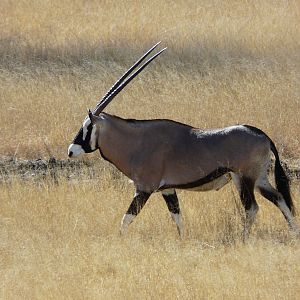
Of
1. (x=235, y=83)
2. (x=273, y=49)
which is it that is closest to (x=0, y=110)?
(x=235, y=83)

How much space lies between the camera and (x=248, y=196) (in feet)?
35.9

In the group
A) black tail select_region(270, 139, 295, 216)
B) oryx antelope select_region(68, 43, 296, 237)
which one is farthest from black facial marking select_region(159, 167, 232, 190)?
black tail select_region(270, 139, 295, 216)

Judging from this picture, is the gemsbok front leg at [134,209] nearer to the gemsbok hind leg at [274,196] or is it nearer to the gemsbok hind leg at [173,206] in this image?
the gemsbok hind leg at [173,206]

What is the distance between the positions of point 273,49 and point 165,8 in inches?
137

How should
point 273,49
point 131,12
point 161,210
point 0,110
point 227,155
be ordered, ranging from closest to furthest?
point 227,155
point 161,210
point 0,110
point 273,49
point 131,12

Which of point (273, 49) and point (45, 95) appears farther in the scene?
point (273, 49)

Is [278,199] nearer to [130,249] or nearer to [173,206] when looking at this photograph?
[173,206]

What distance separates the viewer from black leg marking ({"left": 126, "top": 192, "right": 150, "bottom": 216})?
10.9m

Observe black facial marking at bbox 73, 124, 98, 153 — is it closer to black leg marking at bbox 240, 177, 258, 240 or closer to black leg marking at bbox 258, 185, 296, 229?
black leg marking at bbox 240, 177, 258, 240

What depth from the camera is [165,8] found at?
2139 cm

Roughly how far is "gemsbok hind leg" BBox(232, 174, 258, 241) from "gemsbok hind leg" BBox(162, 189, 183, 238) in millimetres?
594

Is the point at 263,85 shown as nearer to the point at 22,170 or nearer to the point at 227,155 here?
the point at 22,170

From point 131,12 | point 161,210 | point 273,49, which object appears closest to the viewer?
point 161,210

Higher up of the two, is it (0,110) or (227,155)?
(227,155)
